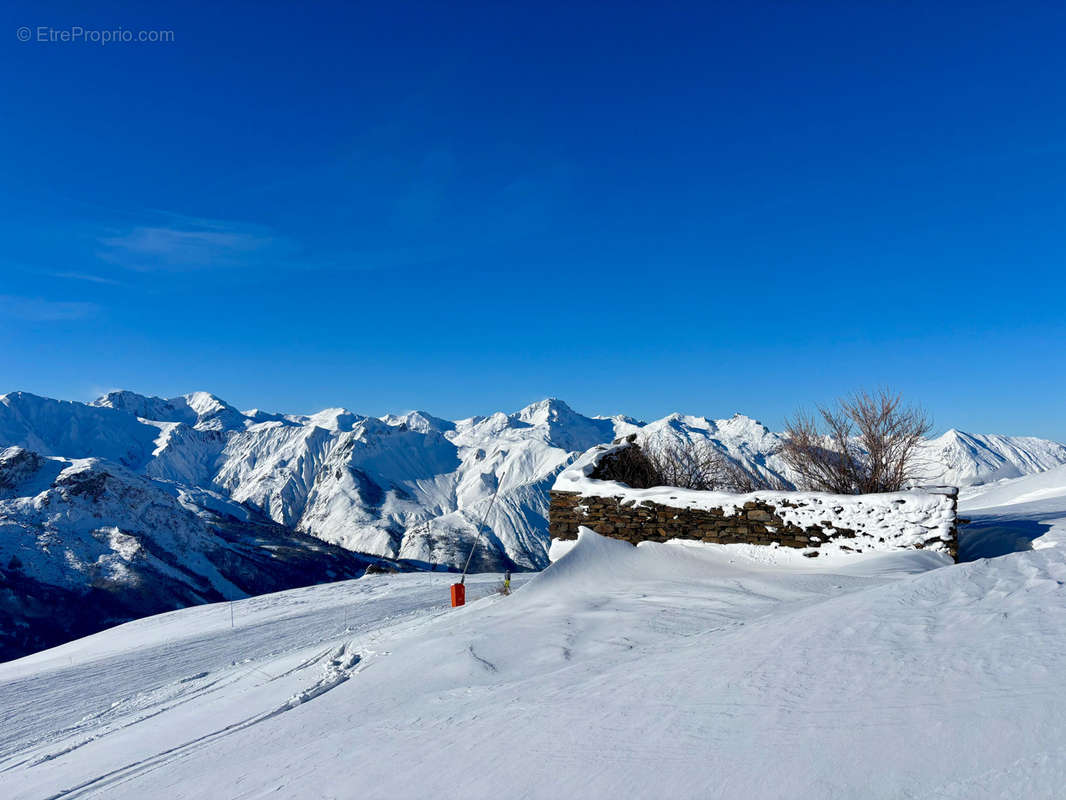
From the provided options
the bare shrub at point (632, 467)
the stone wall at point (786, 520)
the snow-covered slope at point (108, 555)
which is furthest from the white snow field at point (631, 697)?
the snow-covered slope at point (108, 555)

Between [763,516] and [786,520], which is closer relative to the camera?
[786,520]

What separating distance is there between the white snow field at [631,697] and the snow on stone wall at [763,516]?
0.34 metres

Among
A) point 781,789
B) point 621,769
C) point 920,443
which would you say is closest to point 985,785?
point 781,789

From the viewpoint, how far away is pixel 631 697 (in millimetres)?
5160

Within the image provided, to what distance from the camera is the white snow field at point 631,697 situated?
364 cm

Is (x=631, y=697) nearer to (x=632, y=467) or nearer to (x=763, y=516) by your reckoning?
(x=763, y=516)

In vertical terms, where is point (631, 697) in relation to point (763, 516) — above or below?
below

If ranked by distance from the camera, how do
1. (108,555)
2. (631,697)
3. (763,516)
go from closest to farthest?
(631,697), (763,516), (108,555)

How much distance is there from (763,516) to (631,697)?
6.84 m

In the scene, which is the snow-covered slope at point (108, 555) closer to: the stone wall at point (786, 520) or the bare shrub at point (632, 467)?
the bare shrub at point (632, 467)

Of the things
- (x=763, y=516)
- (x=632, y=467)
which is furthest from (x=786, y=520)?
(x=632, y=467)

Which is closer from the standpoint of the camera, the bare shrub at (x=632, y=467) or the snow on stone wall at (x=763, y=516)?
the snow on stone wall at (x=763, y=516)

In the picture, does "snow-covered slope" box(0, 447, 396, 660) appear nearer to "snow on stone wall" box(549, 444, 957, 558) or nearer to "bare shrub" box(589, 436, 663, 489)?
"bare shrub" box(589, 436, 663, 489)

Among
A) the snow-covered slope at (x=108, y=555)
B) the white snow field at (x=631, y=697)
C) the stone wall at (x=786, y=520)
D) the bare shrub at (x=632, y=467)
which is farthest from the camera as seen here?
the snow-covered slope at (x=108, y=555)
